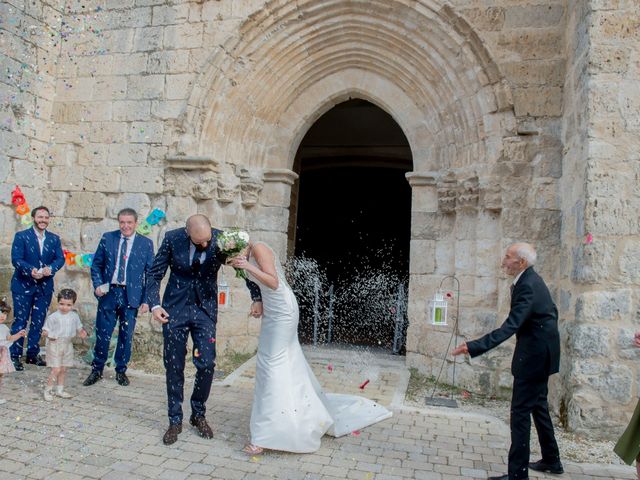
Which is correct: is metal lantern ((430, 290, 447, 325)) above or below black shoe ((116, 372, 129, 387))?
above

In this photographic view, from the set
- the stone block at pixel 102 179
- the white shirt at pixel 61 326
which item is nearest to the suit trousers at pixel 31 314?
the white shirt at pixel 61 326

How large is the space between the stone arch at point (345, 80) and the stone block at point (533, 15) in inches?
16.7

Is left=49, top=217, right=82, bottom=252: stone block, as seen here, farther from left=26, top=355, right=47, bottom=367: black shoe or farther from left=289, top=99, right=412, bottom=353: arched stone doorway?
left=289, top=99, right=412, bottom=353: arched stone doorway

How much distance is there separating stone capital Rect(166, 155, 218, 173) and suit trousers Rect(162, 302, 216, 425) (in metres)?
2.61

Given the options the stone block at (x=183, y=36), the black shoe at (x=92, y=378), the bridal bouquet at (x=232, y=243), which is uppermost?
the stone block at (x=183, y=36)

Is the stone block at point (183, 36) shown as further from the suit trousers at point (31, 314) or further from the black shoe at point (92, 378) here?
the black shoe at point (92, 378)

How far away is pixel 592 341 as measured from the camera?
410 cm

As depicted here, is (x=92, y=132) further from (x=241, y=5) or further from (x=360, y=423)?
(x=360, y=423)

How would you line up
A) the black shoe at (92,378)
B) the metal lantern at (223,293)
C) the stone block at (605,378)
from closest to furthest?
1. the stone block at (605,378)
2. the black shoe at (92,378)
3. the metal lantern at (223,293)

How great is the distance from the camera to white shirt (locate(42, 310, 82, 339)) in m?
4.35

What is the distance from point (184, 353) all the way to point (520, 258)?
236cm

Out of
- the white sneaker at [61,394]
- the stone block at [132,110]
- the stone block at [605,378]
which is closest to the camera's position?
the stone block at [605,378]

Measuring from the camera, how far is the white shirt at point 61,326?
14.3 ft

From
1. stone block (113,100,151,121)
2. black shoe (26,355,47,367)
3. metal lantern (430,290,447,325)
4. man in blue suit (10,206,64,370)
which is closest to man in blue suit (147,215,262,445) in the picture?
metal lantern (430,290,447,325)
